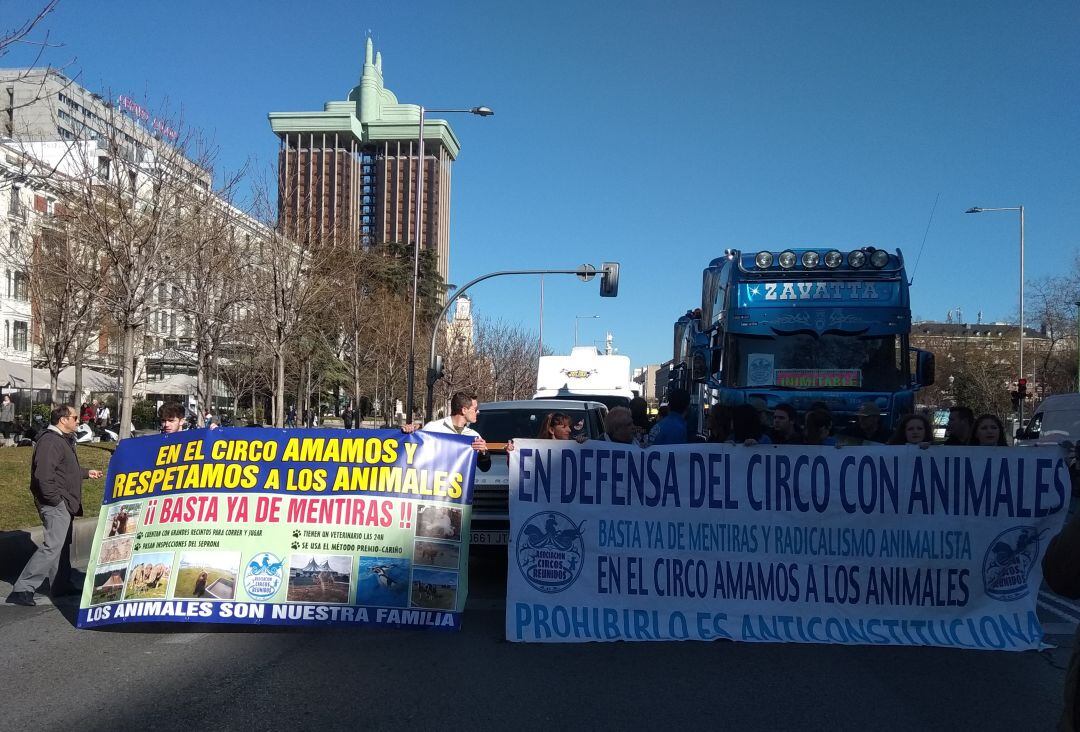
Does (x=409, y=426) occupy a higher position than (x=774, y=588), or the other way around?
(x=409, y=426)

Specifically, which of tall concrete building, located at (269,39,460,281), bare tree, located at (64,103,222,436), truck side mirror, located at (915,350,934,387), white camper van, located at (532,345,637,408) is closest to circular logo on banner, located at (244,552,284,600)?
truck side mirror, located at (915,350,934,387)

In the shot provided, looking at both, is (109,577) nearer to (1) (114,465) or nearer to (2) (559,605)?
(1) (114,465)

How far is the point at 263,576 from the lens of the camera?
6.52 m

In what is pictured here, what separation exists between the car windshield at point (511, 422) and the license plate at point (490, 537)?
2.23 m

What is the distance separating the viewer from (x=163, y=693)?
5324mm

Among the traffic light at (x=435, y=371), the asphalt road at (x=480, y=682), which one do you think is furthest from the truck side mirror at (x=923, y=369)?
the traffic light at (x=435, y=371)

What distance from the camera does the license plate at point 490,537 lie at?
8.36 meters

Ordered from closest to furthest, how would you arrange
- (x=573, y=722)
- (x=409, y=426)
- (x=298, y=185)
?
1. (x=573, y=722)
2. (x=409, y=426)
3. (x=298, y=185)

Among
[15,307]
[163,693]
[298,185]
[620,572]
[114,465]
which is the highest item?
[298,185]

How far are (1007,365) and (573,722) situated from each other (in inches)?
2268

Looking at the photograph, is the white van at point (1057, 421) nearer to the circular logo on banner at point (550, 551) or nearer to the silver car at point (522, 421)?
the silver car at point (522, 421)

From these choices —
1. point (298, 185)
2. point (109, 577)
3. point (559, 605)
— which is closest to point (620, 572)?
point (559, 605)

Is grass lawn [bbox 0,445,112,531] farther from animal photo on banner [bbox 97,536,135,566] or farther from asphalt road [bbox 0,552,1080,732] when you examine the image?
asphalt road [bbox 0,552,1080,732]

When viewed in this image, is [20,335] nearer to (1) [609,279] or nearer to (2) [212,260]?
(2) [212,260]
